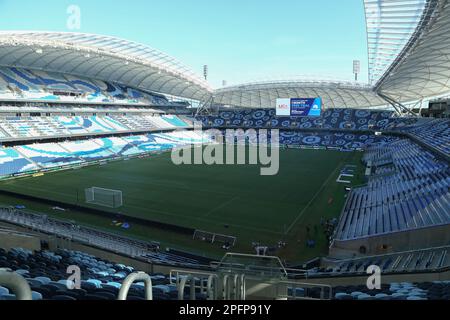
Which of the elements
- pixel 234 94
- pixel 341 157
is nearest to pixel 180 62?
pixel 234 94

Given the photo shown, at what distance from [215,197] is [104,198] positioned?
8419 millimetres

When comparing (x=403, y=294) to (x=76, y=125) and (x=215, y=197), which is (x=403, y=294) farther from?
(x=76, y=125)

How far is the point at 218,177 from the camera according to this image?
34.3 m

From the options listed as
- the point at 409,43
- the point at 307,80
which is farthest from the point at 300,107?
the point at 409,43

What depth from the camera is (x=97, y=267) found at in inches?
471

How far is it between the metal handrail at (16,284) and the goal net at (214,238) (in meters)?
15.9

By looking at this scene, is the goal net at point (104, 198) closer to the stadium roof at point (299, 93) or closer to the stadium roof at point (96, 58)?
the stadium roof at point (96, 58)

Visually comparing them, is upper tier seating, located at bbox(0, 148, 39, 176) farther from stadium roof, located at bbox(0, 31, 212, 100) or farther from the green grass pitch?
stadium roof, located at bbox(0, 31, 212, 100)

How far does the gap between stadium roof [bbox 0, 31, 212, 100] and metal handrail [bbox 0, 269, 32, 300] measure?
41.8m

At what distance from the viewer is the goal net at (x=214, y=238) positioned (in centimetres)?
1792

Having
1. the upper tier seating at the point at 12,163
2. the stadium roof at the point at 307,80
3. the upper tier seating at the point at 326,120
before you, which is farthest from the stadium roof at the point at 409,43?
the upper tier seating at the point at 12,163
